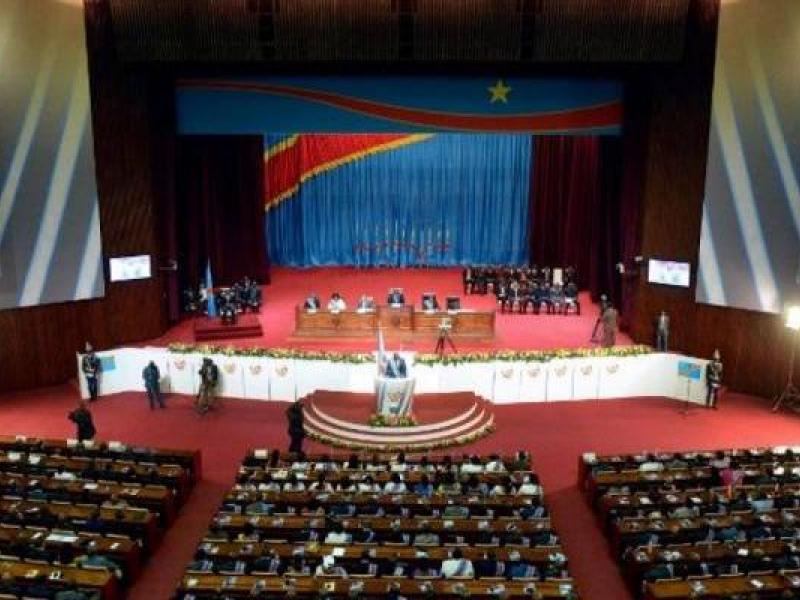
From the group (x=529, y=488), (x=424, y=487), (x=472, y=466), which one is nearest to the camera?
(x=424, y=487)

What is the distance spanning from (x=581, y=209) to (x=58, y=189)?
17.4m

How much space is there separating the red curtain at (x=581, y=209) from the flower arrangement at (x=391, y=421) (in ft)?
31.2

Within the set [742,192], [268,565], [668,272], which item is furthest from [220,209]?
[268,565]

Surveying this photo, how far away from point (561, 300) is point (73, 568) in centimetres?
1757

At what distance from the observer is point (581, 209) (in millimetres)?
29562

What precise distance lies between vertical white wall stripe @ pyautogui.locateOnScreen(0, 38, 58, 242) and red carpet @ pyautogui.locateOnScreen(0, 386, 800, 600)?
4.62 metres

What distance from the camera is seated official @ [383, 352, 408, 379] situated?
17250 mm

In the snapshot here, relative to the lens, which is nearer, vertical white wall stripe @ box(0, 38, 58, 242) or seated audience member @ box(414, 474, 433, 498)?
seated audience member @ box(414, 474, 433, 498)

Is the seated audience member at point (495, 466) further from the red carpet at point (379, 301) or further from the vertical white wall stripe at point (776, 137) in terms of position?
the vertical white wall stripe at point (776, 137)

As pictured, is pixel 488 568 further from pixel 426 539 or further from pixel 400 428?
pixel 400 428

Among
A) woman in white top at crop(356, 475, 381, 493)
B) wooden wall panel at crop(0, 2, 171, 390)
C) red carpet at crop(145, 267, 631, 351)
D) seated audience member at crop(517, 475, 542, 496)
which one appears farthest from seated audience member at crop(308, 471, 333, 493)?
wooden wall panel at crop(0, 2, 171, 390)

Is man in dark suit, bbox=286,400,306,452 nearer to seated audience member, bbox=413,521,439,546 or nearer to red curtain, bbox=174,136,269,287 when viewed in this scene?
seated audience member, bbox=413,521,439,546

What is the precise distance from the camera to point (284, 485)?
13.4 meters

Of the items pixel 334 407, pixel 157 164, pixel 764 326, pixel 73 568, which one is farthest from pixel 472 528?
pixel 157 164
